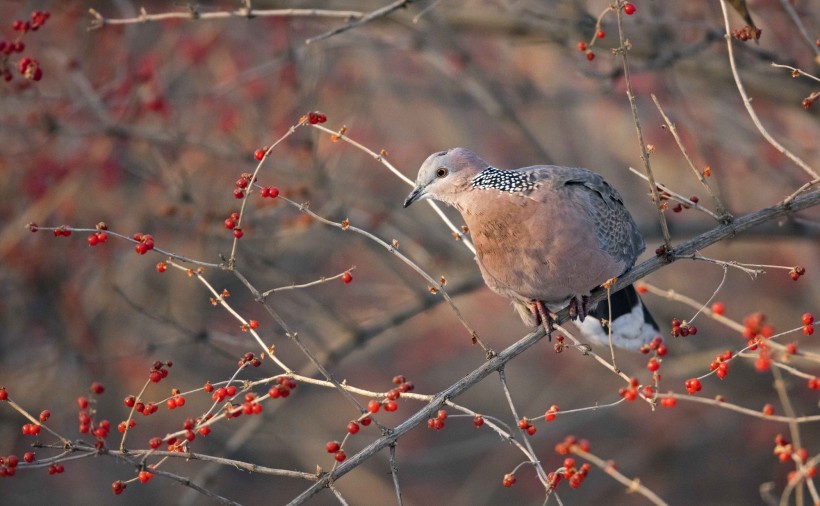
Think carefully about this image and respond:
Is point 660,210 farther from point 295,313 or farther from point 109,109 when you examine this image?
point 109,109

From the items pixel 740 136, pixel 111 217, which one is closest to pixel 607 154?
pixel 740 136

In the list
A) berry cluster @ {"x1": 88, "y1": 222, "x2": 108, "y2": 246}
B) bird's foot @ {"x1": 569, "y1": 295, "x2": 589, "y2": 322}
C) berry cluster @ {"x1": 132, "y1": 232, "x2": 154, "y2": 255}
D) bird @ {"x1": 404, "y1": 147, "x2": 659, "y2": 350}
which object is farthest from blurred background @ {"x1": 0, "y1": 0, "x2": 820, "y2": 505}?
berry cluster @ {"x1": 132, "y1": 232, "x2": 154, "y2": 255}

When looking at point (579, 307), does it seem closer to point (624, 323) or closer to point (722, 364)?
point (624, 323)

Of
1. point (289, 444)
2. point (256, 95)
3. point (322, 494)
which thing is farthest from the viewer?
point (322, 494)

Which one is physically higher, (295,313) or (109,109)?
(109,109)

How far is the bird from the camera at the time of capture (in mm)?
3959

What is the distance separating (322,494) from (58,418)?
3.96 meters

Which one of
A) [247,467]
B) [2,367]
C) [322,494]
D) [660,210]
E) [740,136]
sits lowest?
[322,494]

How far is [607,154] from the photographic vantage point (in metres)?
8.88

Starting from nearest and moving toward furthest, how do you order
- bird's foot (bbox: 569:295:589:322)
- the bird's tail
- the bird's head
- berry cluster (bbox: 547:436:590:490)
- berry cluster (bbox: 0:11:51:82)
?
berry cluster (bbox: 547:436:590:490), berry cluster (bbox: 0:11:51:82), bird's foot (bbox: 569:295:589:322), the bird's head, the bird's tail

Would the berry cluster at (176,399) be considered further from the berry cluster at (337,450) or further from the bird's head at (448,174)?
the bird's head at (448,174)

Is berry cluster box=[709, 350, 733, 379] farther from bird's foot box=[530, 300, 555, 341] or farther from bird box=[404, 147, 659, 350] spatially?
bird's foot box=[530, 300, 555, 341]

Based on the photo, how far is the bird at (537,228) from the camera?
396 cm

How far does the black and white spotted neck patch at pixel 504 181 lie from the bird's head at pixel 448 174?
4 centimetres
